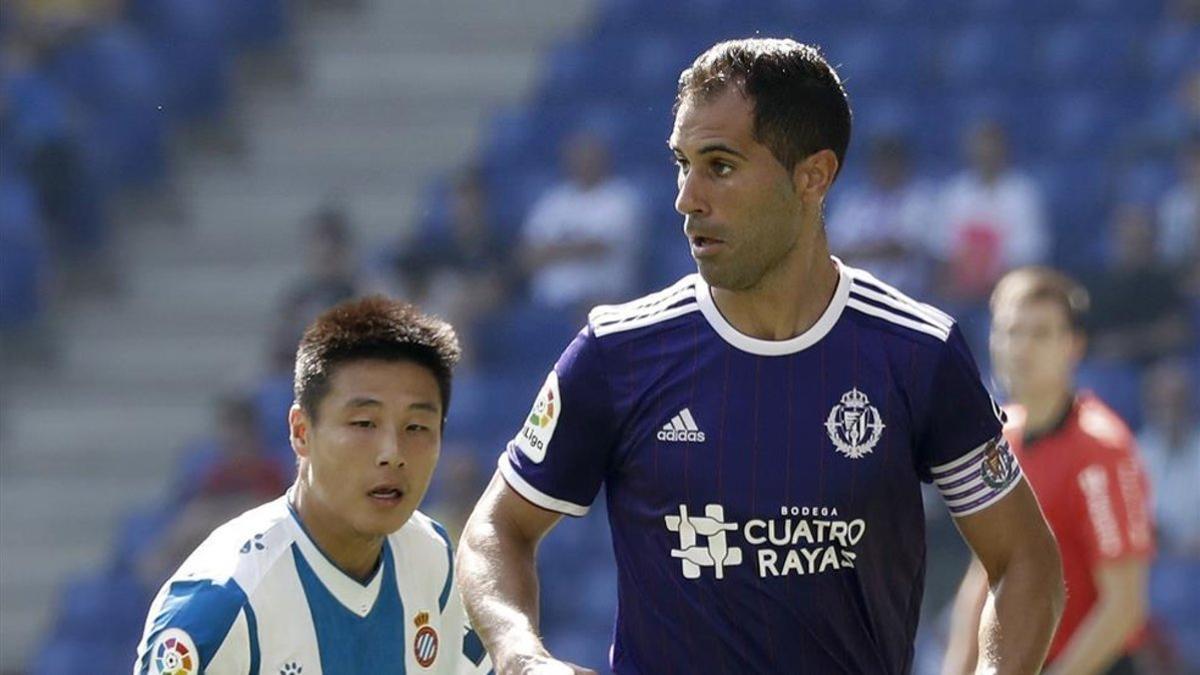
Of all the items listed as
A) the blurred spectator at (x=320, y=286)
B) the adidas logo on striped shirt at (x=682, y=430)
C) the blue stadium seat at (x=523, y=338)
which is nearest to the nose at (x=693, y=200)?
the adidas logo on striped shirt at (x=682, y=430)

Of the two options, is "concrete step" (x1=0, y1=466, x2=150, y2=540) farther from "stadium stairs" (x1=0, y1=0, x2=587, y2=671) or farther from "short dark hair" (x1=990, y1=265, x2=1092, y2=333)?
"short dark hair" (x1=990, y1=265, x2=1092, y2=333)

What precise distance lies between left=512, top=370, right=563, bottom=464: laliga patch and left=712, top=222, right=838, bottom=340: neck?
1.07 feet

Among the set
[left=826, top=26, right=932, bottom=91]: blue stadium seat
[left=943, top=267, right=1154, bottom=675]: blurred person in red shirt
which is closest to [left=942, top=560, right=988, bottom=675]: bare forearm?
[left=943, top=267, right=1154, bottom=675]: blurred person in red shirt

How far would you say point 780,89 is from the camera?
13.2 feet

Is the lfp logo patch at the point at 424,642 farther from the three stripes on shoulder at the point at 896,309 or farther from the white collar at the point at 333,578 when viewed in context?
the three stripes on shoulder at the point at 896,309

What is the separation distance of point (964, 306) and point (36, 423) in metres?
5.64

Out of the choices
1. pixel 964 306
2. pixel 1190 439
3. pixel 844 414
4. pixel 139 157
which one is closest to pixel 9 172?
pixel 139 157

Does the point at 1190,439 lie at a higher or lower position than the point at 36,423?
lower

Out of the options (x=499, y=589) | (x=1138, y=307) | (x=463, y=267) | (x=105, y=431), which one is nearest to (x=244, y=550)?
(x=499, y=589)

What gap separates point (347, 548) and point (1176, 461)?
5.72m

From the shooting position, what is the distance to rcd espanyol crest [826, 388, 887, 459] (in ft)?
13.2

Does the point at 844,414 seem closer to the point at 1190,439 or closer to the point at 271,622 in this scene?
the point at 271,622

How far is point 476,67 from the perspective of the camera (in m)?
14.4

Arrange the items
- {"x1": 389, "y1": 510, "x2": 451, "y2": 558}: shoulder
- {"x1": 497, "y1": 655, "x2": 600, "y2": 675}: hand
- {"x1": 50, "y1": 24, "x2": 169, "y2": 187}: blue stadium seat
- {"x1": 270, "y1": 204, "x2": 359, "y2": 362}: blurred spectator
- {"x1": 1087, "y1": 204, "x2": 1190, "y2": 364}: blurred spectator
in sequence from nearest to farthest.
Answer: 1. {"x1": 497, "y1": 655, "x2": 600, "y2": 675}: hand
2. {"x1": 389, "y1": 510, "x2": 451, "y2": 558}: shoulder
3. {"x1": 1087, "y1": 204, "x2": 1190, "y2": 364}: blurred spectator
4. {"x1": 270, "y1": 204, "x2": 359, "y2": 362}: blurred spectator
5. {"x1": 50, "y1": 24, "x2": 169, "y2": 187}: blue stadium seat
